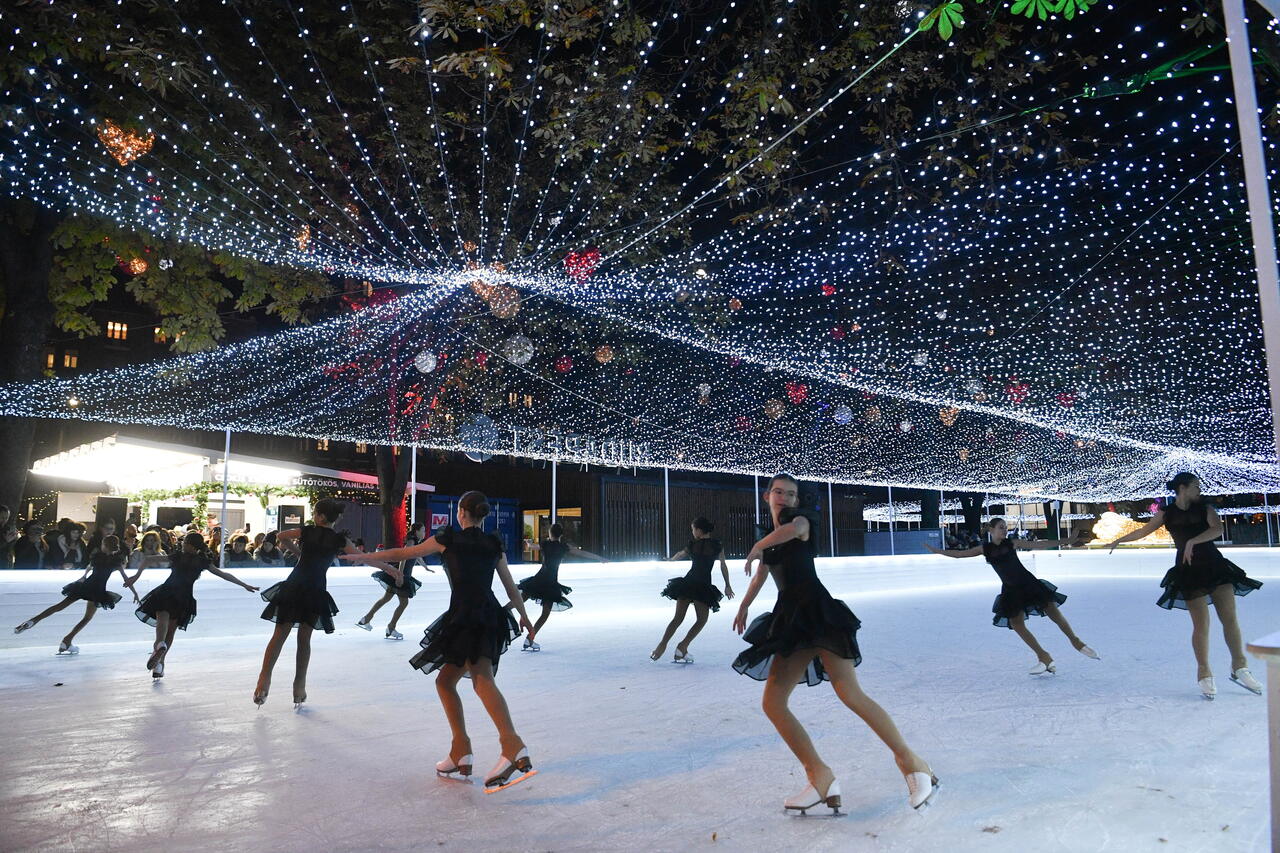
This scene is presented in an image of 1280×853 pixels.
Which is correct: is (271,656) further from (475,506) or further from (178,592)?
(178,592)

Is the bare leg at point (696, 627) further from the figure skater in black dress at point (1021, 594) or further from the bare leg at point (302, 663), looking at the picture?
the bare leg at point (302, 663)

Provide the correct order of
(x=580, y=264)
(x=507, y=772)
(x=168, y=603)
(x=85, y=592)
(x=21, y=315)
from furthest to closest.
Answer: (x=21, y=315) → (x=580, y=264) → (x=85, y=592) → (x=168, y=603) → (x=507, y=772)

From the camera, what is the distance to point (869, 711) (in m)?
3.54

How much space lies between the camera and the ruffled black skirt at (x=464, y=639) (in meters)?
4.09

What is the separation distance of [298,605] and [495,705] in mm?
2731

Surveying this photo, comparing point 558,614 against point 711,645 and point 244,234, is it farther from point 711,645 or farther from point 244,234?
point 244,234

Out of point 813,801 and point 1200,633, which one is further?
point 1200,633

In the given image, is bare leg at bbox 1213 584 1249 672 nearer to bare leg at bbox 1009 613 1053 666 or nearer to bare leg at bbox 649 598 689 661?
bare leg at bbox 1009 613 1053 666

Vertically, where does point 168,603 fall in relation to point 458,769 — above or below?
above

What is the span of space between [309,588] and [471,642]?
2.58m

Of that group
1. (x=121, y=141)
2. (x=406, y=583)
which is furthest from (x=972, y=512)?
(x=121, y=141)

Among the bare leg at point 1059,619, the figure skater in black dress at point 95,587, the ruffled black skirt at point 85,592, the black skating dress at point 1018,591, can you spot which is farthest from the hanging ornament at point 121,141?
the bare leg at point 1059,619

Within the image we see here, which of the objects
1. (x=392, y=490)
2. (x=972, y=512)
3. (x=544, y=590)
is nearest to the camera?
(x=544, y=590)

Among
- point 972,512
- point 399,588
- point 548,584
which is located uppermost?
point 972,512
